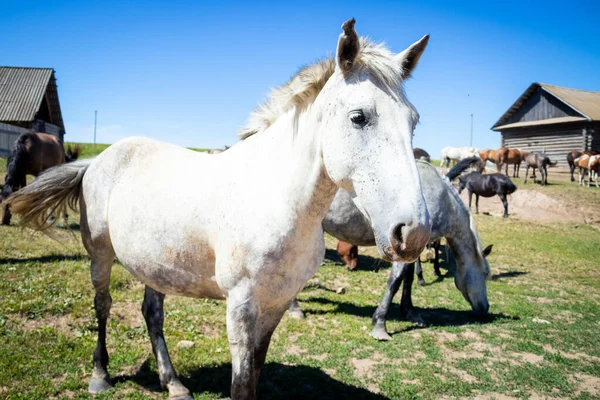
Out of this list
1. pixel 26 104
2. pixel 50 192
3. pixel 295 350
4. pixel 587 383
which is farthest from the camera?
pixel 26 104

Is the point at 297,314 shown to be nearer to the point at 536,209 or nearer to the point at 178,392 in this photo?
the point at 178,392

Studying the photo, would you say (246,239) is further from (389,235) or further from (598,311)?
(598,311)

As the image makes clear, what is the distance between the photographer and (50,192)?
10.2 feet

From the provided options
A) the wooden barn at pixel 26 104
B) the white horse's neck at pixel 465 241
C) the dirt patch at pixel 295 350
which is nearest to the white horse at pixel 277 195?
the dirt patch at pixel 295 350

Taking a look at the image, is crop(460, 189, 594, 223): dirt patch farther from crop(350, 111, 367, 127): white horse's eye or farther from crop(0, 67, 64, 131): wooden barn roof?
crop(0, 67, 64, 131): wooden barn roof

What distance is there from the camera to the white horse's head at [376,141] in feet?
4.75

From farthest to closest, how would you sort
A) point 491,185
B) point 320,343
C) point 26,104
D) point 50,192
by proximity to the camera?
1. point 26,104
2. point 491,185
3. point 320,343
4. point 50,192

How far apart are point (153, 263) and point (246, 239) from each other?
0.84 m

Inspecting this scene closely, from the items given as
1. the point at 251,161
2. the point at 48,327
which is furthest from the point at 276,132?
the point at 48,327

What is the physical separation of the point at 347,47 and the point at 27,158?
10.5m

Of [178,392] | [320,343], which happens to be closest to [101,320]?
[178,392]

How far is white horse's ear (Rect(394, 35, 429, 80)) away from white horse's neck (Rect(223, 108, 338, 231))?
527 mm

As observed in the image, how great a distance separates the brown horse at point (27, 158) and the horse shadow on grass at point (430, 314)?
7812 millimetres

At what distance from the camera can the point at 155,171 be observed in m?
2.53
